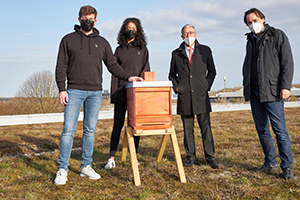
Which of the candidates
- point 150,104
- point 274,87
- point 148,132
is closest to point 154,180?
point 148,132

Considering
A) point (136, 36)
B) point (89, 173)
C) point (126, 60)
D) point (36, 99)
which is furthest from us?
point (36, 99)

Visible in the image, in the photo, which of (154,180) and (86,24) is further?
(86,24)

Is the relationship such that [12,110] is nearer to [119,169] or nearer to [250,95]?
[119,169]

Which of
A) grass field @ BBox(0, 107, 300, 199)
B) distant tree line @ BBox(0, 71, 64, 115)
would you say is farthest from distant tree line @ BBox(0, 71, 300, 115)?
grass field @ BBox(0, 107, 300, 199)

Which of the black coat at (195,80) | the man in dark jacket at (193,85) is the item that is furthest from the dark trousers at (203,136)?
the black coat at (195,80)

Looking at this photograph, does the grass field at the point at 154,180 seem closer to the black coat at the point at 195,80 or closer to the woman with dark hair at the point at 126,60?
the woman with dark hair at the point at 126,60

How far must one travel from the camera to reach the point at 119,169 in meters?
4.29

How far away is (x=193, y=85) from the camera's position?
4.41 meters

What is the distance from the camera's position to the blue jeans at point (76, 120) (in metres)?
3.65

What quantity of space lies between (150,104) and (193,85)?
44.8 inches

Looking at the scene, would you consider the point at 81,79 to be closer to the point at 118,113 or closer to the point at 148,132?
the point at 118,113

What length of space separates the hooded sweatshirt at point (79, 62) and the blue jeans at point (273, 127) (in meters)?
2.47

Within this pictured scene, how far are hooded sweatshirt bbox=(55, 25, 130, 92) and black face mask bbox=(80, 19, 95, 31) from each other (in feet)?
0.30

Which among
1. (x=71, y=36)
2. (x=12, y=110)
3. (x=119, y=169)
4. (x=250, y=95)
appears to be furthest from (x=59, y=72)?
(x=12, y=110)
